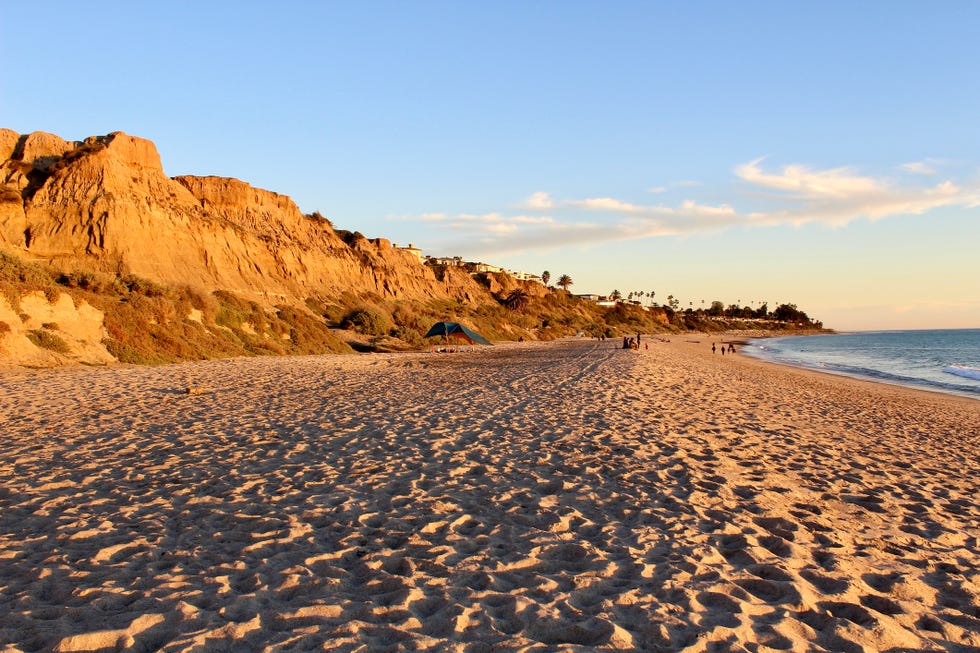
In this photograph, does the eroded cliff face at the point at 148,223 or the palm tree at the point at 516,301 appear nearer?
the eroded cliff face at the point at 148,223

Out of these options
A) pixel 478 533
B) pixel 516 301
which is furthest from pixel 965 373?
pixel 516 301

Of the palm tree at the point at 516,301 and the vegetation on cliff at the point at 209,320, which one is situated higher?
the palm tree at the point at 516,301

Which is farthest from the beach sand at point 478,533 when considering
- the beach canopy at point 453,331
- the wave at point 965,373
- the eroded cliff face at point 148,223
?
the wave at point 965,373

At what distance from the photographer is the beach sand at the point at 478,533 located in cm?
345

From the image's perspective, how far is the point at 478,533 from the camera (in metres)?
4.99

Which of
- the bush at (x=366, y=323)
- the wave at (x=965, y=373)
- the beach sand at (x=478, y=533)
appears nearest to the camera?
the beach sand at (x=478, y=533)

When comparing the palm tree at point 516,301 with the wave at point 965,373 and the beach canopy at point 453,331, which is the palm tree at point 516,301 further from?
the wave at point 965,373

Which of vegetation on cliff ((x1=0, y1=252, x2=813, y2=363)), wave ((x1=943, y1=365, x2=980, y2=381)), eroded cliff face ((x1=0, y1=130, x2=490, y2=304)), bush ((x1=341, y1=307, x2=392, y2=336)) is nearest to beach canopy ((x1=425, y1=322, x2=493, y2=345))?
vegetation on cliff ((x1=0, y1=252, x2=813, y2=363))

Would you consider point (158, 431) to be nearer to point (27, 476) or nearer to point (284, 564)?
point (27, 476)

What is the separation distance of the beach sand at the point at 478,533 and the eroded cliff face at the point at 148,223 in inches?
830

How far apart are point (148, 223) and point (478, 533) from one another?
1289 inches

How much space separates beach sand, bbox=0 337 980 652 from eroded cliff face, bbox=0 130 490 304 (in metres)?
21.1

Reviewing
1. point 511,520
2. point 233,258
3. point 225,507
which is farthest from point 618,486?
point 233,258

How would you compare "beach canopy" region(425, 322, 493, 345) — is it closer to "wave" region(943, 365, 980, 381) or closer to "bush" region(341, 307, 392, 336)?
"bush" region(341, 307, 392, 336)
